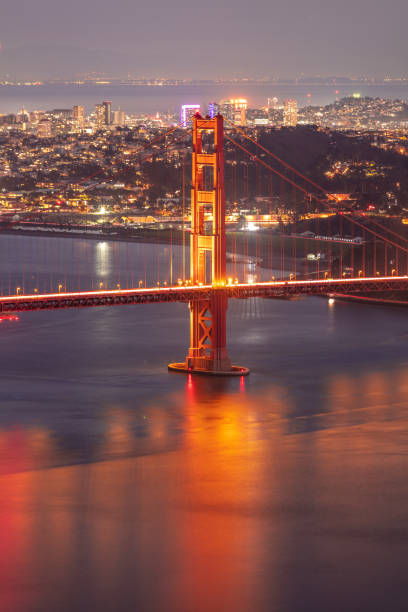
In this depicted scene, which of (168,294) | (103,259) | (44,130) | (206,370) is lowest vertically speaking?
(206,370)

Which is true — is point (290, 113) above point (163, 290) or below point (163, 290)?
above

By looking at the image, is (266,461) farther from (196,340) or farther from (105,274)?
(105,274)

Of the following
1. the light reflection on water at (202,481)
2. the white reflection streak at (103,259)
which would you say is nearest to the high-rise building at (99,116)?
the white reflection streak at (103,259)

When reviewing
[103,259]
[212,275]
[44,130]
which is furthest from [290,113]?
[212,275]

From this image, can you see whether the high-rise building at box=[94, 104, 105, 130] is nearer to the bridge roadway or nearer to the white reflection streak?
the white reflection streak

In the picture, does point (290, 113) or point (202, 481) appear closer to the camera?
point (202, 481)

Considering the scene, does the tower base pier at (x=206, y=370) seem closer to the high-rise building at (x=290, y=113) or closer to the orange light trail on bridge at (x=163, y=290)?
the orange light trail on bridge at (x=163, y=290)

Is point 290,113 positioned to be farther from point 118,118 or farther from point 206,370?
point 206,370
